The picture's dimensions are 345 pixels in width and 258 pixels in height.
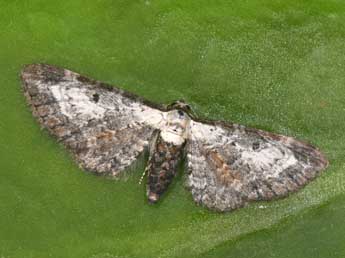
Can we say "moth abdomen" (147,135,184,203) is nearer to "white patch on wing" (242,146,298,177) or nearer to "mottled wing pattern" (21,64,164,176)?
"mottled wing pattern" (21,64,164,176)

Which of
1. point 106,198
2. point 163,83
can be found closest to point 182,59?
point 163,83

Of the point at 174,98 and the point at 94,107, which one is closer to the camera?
the point at 94,107

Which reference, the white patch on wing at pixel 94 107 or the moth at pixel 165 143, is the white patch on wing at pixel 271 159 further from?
the white patch on wing at pixel 94 107

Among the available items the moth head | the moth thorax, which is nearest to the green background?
the moth head

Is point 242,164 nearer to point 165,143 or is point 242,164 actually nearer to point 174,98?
point 165,143

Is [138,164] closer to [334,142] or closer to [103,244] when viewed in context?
[103,244]

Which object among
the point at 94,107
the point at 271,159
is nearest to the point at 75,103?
the point at 94,107

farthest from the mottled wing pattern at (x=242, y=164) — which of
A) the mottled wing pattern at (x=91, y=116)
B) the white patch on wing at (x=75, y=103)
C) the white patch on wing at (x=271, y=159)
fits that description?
the white patch on wing at (x=75, y=103)
